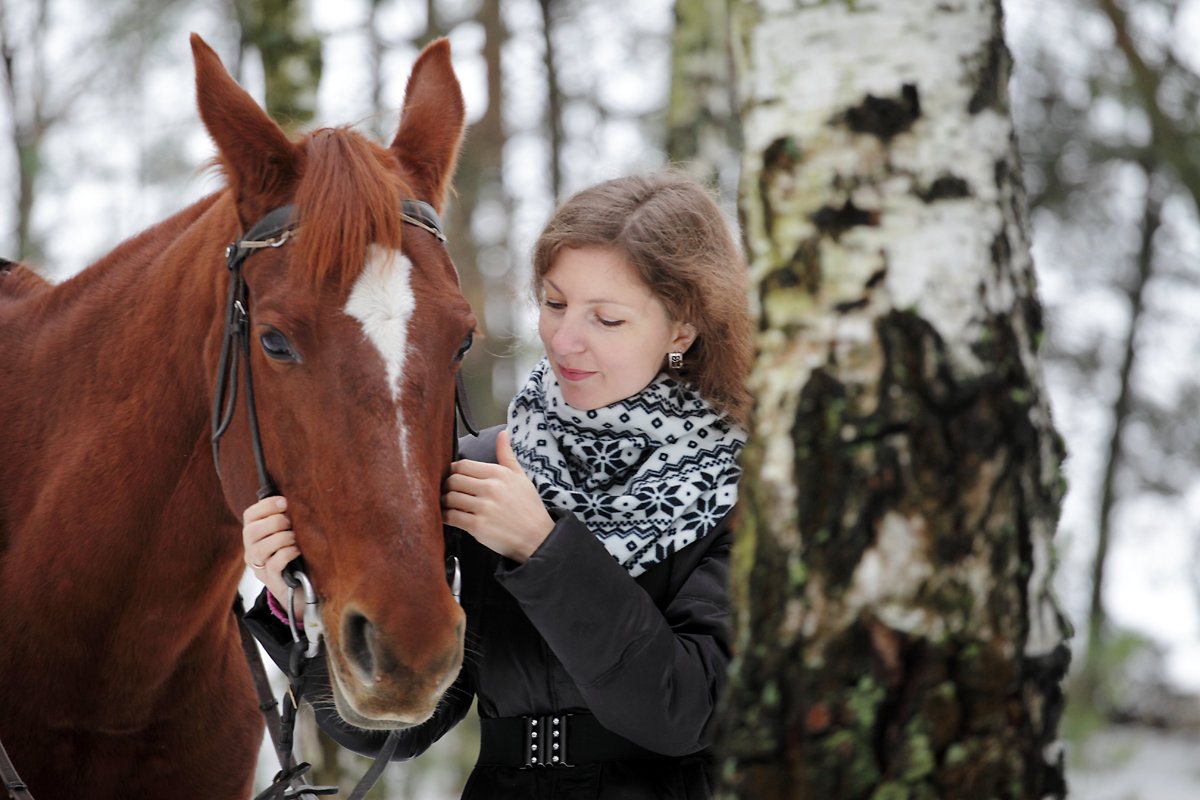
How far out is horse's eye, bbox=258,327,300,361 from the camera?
6.27ft

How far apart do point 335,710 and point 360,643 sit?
2.16 feet

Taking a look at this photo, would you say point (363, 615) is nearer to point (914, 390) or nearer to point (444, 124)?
point (914, 390)

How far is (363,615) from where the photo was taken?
174cm

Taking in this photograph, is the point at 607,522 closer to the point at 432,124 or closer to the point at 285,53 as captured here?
the point at 432,124

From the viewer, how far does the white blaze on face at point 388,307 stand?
1.83m

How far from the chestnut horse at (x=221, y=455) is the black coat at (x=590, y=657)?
219 millimetres

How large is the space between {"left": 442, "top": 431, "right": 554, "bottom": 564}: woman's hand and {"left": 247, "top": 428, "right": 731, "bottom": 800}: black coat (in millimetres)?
43

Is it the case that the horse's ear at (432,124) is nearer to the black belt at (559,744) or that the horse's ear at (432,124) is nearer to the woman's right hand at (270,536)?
the woman's right hand at (270,536)

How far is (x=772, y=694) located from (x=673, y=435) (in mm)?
986

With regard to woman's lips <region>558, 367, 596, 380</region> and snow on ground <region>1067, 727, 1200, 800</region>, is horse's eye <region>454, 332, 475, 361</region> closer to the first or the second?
woman's lips <region>558, 367, 596, 380</region>

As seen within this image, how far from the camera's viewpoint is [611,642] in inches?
73.0

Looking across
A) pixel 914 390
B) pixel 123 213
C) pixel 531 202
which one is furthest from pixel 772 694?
pixel 123 213

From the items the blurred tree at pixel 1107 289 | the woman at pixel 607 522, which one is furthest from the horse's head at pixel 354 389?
the blurred tree at pixel 1107 289

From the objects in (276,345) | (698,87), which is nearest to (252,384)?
(276,345)
